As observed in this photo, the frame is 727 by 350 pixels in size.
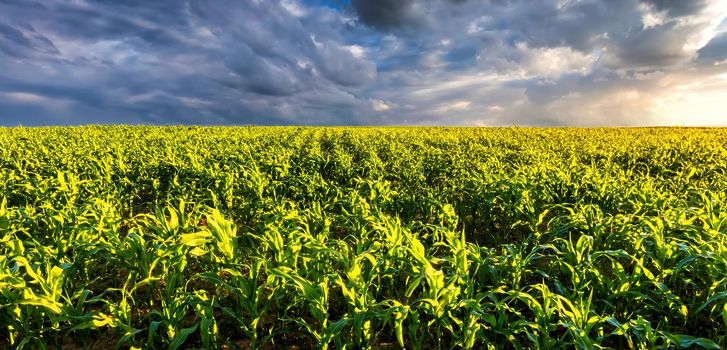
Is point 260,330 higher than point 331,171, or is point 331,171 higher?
point 331,171

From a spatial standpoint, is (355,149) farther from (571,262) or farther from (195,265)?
(571,262)

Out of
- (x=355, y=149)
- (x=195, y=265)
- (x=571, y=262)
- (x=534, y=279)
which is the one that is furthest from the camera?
(x=355, y=149)

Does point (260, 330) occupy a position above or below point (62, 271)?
below

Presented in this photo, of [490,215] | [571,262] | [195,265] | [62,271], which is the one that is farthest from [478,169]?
[62,271]

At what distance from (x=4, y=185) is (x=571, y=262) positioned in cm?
949

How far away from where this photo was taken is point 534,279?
4828 millimetres

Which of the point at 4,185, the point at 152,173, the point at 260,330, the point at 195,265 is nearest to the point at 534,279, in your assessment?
the point at 260,330

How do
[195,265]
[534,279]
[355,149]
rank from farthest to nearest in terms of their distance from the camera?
[355,149], [195,265], [534,279]

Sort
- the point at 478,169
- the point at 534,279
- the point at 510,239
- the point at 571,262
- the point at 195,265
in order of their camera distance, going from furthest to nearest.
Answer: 1. the point at 478,169
2. the point at 510,239
3. the point at 195,265
4. the point at 534,279
5. the point at 571,262

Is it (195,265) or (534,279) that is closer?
(534,279)

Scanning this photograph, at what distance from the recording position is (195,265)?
17.0 feet

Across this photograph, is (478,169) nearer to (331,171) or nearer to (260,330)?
(331,171)

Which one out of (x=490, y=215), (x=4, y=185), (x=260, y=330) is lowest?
(x=260, y=330)

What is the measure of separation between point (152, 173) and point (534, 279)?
8176 mm
